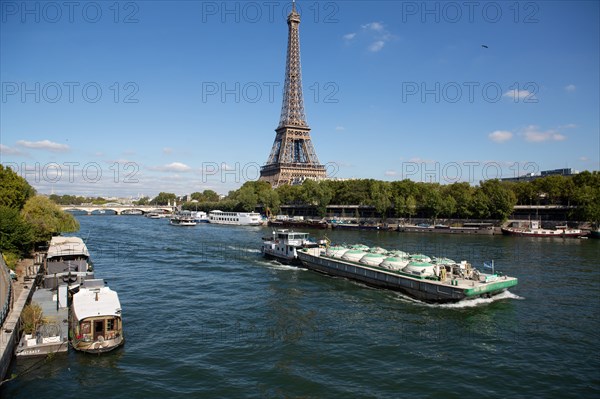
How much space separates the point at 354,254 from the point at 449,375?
22661mm

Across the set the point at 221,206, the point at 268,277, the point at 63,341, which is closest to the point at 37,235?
the point at 268,277

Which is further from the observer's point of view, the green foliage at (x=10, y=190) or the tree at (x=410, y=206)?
the tree at (x=410, y=206)

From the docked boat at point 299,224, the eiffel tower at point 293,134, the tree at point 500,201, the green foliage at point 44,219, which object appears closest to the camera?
the green foliage at point 44,219

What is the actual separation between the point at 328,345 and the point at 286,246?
90.9ft

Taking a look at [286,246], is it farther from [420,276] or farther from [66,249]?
[66,249]

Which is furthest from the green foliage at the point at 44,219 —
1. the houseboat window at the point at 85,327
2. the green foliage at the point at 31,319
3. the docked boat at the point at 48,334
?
the houseboat window at the point at 85,327

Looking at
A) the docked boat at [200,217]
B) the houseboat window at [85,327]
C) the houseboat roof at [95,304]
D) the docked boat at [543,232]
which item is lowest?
the houseboat window at [85,327]

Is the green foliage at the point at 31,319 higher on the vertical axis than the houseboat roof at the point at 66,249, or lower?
lower

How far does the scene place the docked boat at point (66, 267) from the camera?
31616 mm

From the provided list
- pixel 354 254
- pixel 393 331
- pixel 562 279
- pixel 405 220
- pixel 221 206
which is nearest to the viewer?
pixel 393 331

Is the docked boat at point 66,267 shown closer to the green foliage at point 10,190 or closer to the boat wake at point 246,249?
the green foliage at point 10,190

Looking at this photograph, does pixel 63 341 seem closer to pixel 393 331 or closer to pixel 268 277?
pixel 393 331

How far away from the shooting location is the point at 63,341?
21.1 metres

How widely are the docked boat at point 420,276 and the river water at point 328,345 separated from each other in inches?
41.1
